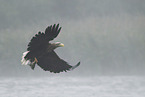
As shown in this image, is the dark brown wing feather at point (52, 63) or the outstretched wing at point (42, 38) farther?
the dark brown wing feather at point (52, 63)

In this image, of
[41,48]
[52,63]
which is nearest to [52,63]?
[52,63]

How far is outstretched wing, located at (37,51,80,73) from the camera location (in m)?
2.96

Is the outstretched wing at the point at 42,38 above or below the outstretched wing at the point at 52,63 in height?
above

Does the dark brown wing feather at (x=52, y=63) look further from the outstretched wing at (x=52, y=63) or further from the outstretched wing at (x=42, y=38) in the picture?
the outstretched wing at (x=42, y=38)

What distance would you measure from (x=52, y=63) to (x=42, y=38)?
308 mm

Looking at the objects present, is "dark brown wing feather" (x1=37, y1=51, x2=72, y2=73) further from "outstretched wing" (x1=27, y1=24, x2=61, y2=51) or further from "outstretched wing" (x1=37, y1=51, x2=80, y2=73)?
"outstretched wing" (x1=27, y1=24, x2=61, y2=51)

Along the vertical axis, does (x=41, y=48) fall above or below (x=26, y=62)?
above

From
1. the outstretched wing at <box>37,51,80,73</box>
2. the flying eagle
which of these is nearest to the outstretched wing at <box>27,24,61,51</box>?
the flying eagle

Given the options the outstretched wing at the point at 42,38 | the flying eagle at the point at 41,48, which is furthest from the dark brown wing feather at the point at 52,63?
the outstretched wing at the point at 42,38

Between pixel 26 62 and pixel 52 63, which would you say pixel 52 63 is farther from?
pixel 26 62

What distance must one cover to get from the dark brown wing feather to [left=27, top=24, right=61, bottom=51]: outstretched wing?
0.43 ft

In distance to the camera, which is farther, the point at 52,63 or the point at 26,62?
the point at 52,63

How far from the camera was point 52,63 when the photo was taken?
3.01m

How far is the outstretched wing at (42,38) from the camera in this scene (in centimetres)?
284
